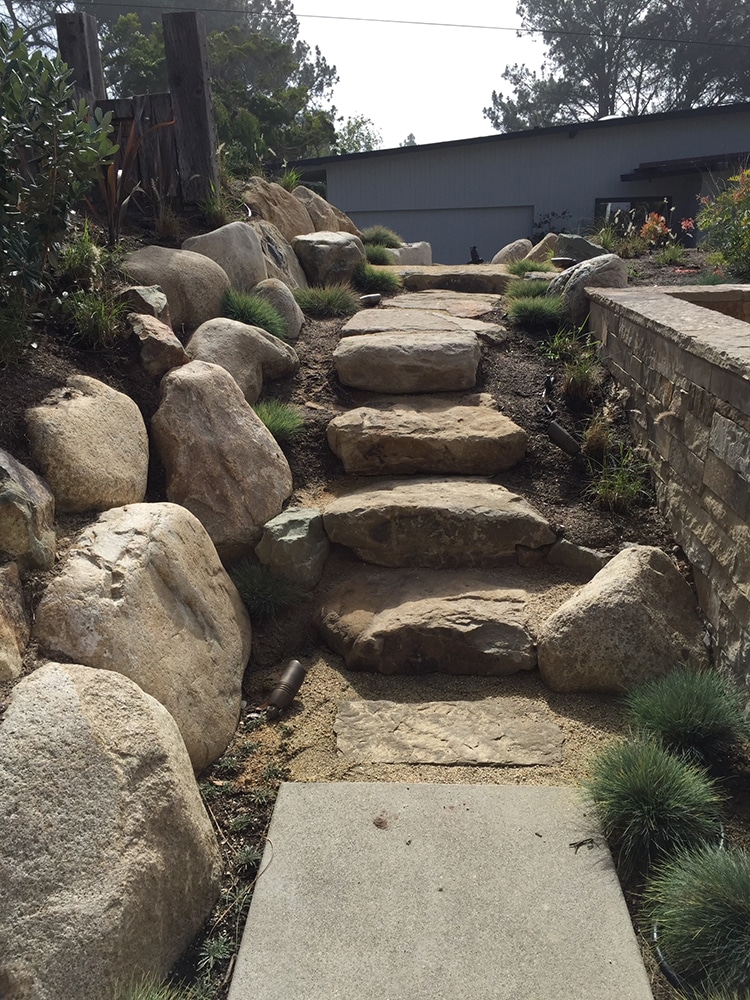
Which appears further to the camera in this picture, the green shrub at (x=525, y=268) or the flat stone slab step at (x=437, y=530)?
the green shrub at (x=525, y=268)

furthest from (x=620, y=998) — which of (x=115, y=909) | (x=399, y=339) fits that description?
(x=399, y=339)

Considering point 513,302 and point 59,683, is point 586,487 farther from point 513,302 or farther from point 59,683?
point 59,683

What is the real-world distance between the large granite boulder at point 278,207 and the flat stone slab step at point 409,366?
263cm

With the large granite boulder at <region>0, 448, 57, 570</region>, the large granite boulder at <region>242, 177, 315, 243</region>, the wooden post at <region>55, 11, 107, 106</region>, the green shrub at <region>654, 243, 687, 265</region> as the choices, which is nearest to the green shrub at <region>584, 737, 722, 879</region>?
the large granite boulder at <region>0, 448, 57, 570</region>

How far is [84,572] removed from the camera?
248 centimetres

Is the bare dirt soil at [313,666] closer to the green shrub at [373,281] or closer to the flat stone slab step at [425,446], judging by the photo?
the flat stone slab step at [425,446]

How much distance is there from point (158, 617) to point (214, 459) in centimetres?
112

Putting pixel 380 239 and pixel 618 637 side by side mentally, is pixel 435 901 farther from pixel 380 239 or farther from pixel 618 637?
pixel 380 239

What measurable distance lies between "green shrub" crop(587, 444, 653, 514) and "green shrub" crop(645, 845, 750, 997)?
201 centimetres

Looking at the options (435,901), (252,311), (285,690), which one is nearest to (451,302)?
(252,311)

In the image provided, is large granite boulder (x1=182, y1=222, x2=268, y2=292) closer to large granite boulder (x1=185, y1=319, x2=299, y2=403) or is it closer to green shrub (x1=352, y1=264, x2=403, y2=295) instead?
large granite boulder (x1=185, y1=319, x2=299, y2=403)

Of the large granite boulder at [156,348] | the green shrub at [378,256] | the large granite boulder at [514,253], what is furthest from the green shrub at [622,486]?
the large granite boulder at [514,253]

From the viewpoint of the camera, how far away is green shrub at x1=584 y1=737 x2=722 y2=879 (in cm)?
218

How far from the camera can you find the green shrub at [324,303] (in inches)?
233
